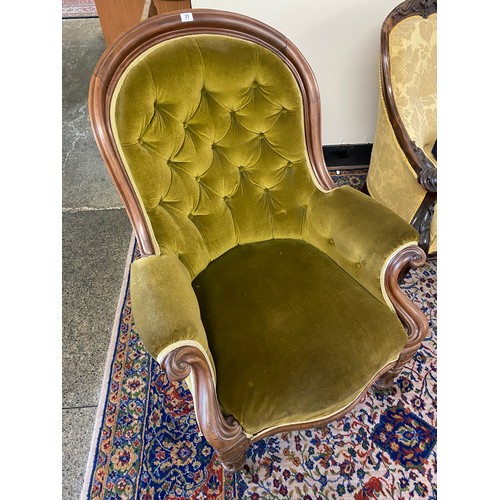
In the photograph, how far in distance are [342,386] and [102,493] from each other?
33.3 inches

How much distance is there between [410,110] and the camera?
1.50 meters

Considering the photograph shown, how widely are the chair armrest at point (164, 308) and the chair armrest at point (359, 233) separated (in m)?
0.46

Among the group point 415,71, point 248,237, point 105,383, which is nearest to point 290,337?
point 248,237

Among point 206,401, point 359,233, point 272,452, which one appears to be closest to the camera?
point 206,401

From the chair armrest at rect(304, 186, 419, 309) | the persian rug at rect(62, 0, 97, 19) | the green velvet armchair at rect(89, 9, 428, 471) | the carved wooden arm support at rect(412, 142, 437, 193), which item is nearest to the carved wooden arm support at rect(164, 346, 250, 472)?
the green velvet armchair at rect(89, 9, 428, 471)

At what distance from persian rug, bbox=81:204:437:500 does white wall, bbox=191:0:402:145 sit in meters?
1.23

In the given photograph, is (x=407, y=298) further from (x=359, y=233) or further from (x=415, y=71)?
(x=415, y=71)

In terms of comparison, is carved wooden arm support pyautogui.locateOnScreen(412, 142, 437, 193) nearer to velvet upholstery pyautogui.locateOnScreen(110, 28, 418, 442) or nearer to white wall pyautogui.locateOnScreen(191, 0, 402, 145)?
velvet upholstery pyautogui.locateOnScreen(110, 28, 418, 442)

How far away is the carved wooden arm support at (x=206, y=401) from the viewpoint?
0.80 m

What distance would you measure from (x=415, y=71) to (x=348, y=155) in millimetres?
694

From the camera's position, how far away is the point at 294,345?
96 cm

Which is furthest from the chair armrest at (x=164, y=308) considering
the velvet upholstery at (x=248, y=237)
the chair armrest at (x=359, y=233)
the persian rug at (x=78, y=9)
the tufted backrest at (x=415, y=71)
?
the persian rug at (x=78, y=9)
